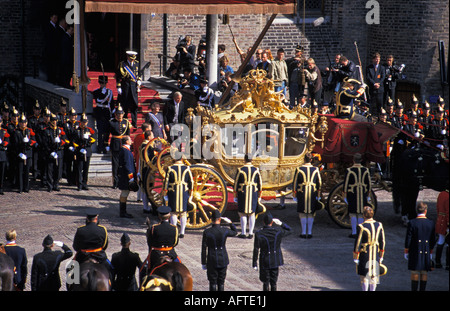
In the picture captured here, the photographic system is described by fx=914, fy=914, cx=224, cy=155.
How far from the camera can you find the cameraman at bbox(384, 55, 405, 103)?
86.6 feet

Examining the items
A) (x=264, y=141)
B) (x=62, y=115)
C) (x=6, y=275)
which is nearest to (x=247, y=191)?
(x=264, y=141)

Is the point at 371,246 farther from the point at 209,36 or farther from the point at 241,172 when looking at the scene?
the point at 209,36

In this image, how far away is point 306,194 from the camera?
18.1 metres

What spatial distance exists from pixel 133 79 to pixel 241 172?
667cm

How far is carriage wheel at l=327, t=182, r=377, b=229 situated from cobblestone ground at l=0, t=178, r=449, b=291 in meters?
0.20

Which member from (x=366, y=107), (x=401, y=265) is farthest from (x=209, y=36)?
(x=401, y=265)

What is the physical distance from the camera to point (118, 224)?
61.1 feet

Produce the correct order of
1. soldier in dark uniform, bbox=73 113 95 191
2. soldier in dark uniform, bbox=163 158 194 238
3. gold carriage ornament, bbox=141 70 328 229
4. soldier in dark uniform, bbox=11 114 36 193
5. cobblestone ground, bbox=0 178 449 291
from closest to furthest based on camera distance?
cobblestone ground, bbox=0 178 449 291
soldier in dark uniform, bbox=163 158 194 238
gold carriage ornament, bbox=141 70 328 229
soldier in dark uniform, bbox=11 114 36 193
soldier in dark uniform, bbox=73 113 95 191

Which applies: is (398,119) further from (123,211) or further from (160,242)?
(160,242)

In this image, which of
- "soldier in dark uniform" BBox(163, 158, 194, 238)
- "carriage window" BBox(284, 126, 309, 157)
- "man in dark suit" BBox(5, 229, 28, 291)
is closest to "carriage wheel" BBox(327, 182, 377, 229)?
"carriage window" BBox(284, 126, 309, 157)

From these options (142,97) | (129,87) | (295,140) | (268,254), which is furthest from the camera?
(142,97)

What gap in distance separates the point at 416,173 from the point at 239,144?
3614 millimetres

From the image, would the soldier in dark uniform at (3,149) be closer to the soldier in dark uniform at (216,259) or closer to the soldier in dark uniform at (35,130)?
the soldier in dark uniform at (35,130)

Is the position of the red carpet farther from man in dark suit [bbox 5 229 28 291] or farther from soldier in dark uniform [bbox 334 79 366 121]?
man in dark suit [bbox 5 229 28 291]
